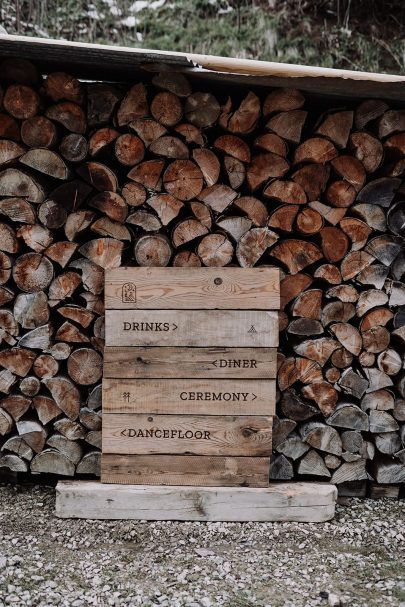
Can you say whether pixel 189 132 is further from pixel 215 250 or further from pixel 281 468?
pixel 281 468

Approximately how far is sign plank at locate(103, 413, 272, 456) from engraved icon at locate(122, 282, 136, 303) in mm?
616

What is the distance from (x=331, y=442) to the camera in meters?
3.18

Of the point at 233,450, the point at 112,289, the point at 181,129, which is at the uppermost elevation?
the point at 181,129

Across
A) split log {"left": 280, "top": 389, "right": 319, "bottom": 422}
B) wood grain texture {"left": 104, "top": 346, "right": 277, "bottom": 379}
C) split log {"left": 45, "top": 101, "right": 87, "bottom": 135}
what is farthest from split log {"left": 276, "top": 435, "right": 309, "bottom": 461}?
split log {"left": 45, "top": 101, "right": 87, "bottom": 135}

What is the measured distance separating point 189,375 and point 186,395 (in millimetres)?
110

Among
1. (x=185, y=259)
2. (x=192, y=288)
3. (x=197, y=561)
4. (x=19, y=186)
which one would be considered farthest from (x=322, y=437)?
(x=19, y=186)

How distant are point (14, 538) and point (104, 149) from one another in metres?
2.01

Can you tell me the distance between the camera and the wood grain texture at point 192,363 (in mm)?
2975

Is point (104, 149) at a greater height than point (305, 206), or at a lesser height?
greater

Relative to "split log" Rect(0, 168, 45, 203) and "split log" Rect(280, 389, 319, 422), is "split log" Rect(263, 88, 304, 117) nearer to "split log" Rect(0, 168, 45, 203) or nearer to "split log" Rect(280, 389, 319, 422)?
"split log" Rect(0, 168, 45, 203)

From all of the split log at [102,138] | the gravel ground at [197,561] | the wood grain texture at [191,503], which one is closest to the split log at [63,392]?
the wood grain texture at [191,503]

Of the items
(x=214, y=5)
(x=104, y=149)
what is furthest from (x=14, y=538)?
(x=214, y=5)

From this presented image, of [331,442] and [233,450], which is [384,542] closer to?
[331,442]

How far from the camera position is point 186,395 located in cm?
301
